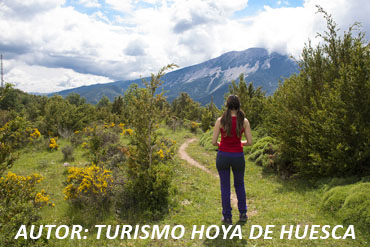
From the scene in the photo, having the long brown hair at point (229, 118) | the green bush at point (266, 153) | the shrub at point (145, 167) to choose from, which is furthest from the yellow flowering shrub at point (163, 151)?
the green bush at point (266, 153)

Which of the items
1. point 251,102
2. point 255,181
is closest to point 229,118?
point 255,181

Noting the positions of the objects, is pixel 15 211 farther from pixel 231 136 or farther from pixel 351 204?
pixel 351 204

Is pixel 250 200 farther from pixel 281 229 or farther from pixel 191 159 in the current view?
pixel 191 159

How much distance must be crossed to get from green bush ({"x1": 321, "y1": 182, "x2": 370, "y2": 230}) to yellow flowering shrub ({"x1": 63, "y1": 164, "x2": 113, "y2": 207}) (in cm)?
714

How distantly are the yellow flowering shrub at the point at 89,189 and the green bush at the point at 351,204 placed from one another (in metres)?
7.14

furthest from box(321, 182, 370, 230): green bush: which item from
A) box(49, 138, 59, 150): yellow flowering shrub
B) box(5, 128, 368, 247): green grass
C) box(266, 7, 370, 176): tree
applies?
box(49, 138, 59, 150): yellow flowering shrub

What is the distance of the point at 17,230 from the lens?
5.53 meters

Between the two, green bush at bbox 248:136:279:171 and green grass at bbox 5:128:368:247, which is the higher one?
green bush at bbox 248:136:279:171

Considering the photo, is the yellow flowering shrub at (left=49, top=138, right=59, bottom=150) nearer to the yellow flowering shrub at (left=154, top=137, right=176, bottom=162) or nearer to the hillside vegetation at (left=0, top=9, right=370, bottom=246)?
the hillside vegetation at (left=0, top=9, right=370, bottom=246)

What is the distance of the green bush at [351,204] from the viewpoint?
17.9ft

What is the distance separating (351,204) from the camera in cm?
590

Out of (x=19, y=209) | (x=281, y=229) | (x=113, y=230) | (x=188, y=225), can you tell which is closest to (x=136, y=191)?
(x=113, y=230)

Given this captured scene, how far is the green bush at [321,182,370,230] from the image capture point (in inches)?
215

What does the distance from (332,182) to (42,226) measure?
Answer: 904 centimetres
